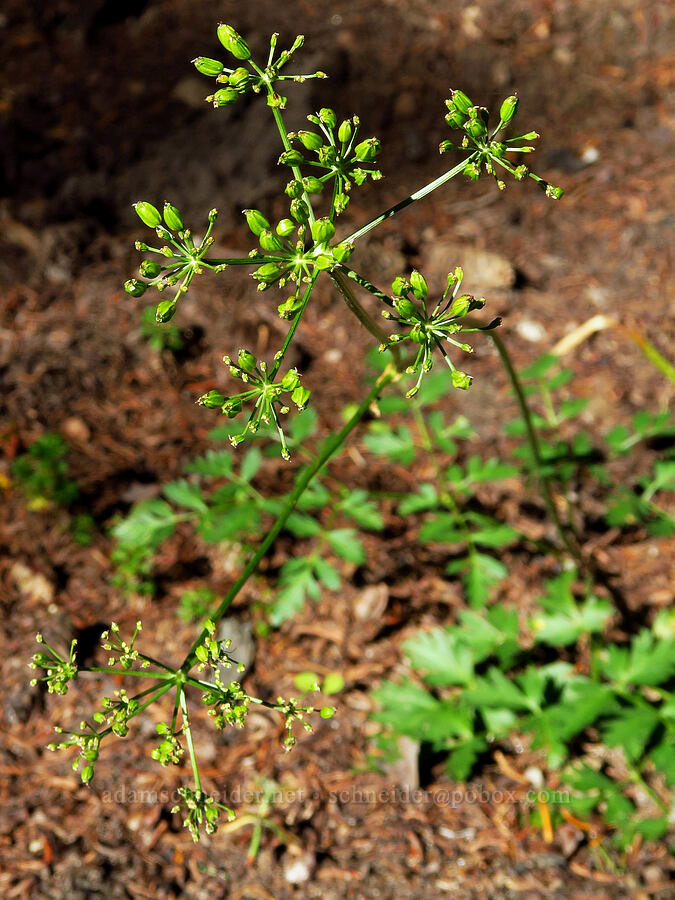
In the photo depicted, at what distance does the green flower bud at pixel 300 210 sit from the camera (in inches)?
58.1

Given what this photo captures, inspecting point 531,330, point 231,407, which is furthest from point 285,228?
point 531,330

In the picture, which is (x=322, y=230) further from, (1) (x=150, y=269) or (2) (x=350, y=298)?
(1) (x=150, y=269)

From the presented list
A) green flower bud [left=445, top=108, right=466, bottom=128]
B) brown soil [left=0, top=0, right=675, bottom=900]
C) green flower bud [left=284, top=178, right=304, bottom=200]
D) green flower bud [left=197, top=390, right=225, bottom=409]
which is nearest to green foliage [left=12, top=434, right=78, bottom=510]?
brown soil [left=0, top=0, right=675, bottom=900]

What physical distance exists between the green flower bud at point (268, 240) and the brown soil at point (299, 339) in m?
2.16

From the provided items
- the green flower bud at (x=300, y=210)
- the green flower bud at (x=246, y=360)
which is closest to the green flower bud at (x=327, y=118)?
the green flower bud at (x=300, y=210)

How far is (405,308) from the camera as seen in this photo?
1518 millimetres

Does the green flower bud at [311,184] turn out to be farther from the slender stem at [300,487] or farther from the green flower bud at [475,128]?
the slender stem at [300,487]

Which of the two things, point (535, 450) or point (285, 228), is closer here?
point (285, 228)

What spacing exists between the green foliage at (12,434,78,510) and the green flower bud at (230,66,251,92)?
8.06 ft

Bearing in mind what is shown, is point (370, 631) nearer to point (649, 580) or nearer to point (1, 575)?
point (649, 580)

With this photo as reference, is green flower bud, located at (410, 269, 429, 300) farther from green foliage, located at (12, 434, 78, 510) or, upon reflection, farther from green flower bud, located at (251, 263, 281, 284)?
green foliage, located at (12, 434, 78, 510)

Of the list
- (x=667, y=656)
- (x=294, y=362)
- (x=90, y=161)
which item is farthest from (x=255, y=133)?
A: (x=667, y=656)

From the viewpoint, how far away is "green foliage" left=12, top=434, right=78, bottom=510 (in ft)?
11.8

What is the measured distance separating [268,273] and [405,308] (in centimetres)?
27
